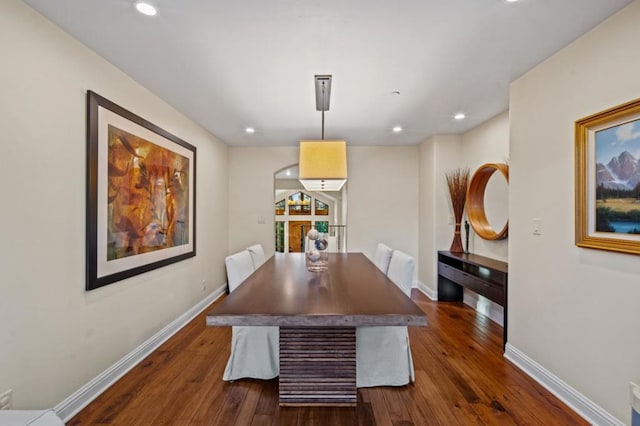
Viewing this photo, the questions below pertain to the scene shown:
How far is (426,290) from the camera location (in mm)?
4535

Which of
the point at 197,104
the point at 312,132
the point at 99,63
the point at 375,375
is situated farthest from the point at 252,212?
the point at 375,375

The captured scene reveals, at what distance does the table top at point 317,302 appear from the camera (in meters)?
1.41

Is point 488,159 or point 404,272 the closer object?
point 404,272

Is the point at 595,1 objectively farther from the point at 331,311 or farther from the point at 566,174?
the point at 331,311

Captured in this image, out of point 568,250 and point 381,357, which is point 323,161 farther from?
point 568,250

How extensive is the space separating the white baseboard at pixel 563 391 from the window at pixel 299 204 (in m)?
6.81

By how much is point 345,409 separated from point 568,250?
1.84m

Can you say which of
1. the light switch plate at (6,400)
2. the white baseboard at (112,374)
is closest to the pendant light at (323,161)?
the white baseboard at (112,374)

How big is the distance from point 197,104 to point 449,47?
94.7 inches

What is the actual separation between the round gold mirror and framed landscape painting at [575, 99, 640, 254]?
1327 mm

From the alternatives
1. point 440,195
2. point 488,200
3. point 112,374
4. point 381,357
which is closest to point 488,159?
point 488,200

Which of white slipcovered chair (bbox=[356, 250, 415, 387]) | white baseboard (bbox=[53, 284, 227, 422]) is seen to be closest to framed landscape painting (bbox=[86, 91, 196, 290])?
white baseboard (bbox=[53, 284, 227, 422])

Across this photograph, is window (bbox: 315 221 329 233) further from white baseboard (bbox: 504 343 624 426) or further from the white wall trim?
white baseboard (bbox: 504 343 624 426)

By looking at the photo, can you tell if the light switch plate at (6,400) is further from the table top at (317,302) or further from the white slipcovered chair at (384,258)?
the white slipcovered chair at (384,258)
